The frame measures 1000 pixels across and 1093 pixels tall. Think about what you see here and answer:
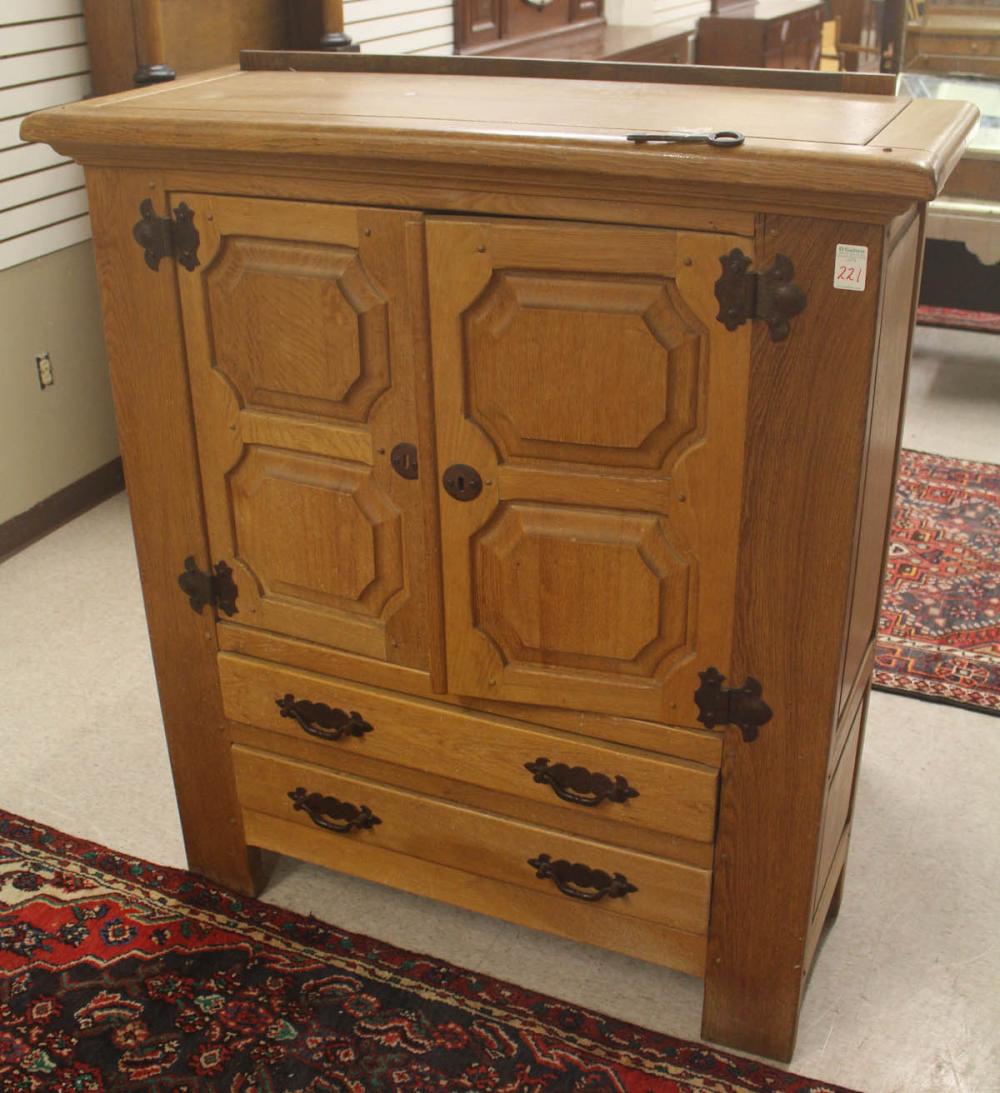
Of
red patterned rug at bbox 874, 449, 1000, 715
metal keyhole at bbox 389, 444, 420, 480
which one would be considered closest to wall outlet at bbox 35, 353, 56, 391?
metal keyhole at bbox 389, 444, 420, 480

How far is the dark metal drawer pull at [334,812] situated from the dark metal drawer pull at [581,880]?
34cm

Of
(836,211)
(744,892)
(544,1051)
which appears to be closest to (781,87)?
(836,211)

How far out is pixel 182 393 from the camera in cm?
221

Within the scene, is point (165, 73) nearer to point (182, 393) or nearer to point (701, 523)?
point (182, 393)

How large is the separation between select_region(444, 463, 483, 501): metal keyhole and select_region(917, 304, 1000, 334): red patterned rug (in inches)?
176

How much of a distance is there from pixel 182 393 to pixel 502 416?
609mm

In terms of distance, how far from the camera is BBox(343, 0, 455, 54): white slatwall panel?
4.70 m

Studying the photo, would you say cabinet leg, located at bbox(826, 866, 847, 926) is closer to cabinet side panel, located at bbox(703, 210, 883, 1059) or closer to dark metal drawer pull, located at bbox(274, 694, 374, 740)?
cabinet side panel, located at bbox(703, 210, 883, 1059)

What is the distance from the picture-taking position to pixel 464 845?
92.7 inches

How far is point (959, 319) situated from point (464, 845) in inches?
181

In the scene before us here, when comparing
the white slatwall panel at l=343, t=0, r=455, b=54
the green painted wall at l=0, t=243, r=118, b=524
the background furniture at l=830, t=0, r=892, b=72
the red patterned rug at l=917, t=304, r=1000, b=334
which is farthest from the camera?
the background furniture at l=830, t=0, r=892, b=72

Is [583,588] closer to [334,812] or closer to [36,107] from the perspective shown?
[334,812]

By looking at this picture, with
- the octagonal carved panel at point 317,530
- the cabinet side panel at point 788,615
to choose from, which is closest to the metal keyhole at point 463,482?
the octagonal carved panel at point 317,530

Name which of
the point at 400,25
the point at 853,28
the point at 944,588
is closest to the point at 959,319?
the point at 944,588
